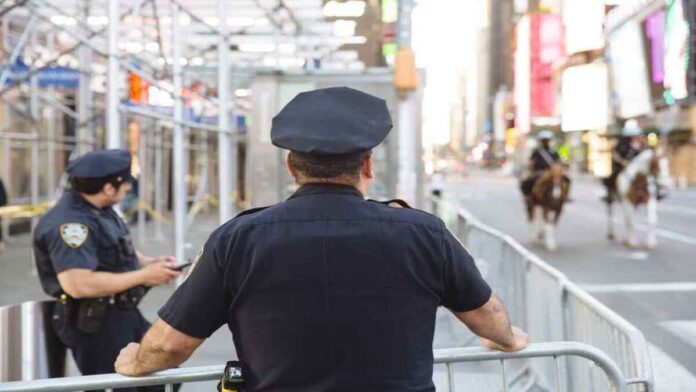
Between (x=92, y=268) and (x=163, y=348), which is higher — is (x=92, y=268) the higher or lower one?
the higher one

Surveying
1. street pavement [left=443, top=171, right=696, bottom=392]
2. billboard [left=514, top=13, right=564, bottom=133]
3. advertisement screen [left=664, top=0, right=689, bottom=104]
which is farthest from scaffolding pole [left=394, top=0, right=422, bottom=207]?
billboard [left=514, top=13, right=564, bottom=133]

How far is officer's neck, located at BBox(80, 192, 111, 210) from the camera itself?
4.39 metres

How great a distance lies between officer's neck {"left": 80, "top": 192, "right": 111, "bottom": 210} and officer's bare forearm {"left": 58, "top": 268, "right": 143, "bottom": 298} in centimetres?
37

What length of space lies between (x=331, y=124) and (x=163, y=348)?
83cm

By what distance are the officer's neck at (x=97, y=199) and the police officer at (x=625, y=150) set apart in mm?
12406

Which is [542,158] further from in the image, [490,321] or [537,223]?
[490,321]

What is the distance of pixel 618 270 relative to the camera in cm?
1220

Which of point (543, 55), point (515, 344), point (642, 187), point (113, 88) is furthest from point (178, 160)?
point (543, 55)

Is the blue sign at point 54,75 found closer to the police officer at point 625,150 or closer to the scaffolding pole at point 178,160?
the scaffolding pole at point 178,160

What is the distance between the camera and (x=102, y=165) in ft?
14.4

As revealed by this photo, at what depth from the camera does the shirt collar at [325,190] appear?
2.45 m

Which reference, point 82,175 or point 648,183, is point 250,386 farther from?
point 648,183

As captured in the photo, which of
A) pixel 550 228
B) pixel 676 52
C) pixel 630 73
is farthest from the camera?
pixel 630 73

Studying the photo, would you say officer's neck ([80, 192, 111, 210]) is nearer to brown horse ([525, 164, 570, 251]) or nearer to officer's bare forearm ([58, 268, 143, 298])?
officer's bare forearm ([58, 268, 143, 298])
